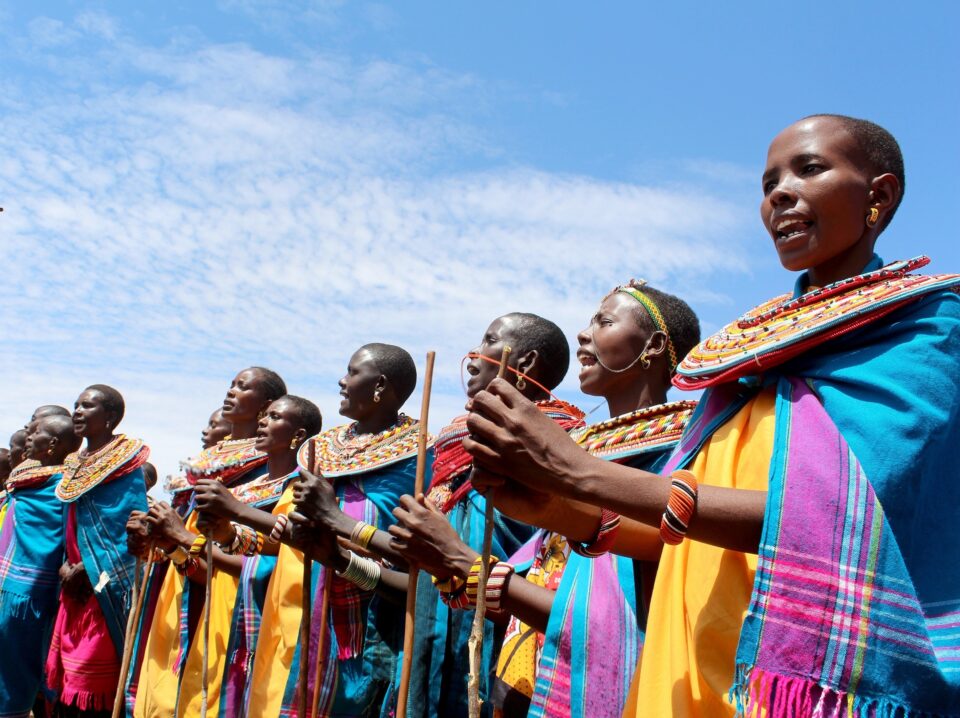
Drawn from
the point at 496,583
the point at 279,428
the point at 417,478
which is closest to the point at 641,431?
the point at 496,583

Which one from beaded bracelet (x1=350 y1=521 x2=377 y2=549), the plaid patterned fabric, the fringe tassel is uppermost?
beaded bracelet (x1=350 y1=521 x2=377 y2=549)

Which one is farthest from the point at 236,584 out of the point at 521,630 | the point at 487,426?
the point at 487,426

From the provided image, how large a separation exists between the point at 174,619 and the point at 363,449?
113 inches

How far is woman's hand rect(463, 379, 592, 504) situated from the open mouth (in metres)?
0.96

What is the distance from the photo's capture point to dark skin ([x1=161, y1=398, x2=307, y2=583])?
6270mm

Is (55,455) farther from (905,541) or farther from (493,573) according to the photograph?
(905,541)

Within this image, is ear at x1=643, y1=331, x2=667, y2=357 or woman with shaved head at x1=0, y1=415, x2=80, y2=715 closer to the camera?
ear at x1=643, y1=331, x2=667, y2=357

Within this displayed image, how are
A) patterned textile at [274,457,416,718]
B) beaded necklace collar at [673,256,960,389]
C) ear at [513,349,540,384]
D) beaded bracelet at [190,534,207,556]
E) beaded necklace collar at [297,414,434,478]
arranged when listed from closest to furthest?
beaded necklace collar at [673,256,960,389], ear at [513,349,540,384], patterned textile at [274,457,416,718], beaded necklace collar at [297,414,434,478], beaded bracelet at [190,534,207,556]

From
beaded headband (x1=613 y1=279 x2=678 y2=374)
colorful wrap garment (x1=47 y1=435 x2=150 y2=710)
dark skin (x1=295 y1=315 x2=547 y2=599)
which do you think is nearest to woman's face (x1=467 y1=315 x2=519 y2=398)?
dark skin (x1=295 y1=315 x2=547 y2=599)

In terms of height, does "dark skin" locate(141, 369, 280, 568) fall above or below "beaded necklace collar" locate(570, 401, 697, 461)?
above

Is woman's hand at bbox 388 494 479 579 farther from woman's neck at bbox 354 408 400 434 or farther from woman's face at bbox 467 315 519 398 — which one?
woman's neck at bbox 354 408 400 434

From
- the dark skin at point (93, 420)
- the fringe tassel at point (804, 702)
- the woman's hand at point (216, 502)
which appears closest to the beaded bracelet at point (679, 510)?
the fringe tassel at point (804, 702)

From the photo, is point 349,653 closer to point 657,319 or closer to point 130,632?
point 130,632

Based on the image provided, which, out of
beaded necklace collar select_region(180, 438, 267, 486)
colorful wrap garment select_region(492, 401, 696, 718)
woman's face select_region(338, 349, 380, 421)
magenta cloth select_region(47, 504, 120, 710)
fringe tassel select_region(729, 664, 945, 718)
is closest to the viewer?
fringe tassel select_region(729, 664, 945, 718)
